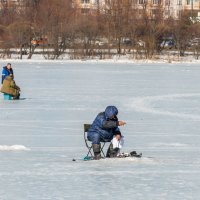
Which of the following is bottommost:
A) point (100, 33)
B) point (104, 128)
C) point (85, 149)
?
point (85, 149)

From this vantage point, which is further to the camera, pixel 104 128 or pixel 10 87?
pixel 10 87

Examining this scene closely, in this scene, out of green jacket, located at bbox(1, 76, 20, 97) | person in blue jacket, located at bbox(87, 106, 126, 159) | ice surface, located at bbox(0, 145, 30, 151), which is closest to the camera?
person in blue jacket, located at bbox(87, 106, 126, 159)

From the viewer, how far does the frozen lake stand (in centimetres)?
839

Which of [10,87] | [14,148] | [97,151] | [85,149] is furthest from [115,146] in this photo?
[10,87]

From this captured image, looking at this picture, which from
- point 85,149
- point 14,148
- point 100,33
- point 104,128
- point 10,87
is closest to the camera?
point 104,128

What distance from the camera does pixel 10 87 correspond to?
19.6 meters

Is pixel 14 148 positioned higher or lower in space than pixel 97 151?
lower

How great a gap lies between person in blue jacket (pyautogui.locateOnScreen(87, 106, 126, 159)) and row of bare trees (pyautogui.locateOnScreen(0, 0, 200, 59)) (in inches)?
1385

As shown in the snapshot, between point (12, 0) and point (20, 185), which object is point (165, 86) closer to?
point (20, 185)

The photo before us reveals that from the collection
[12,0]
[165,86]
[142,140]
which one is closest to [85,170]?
[142,140]

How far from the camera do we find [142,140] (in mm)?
12227

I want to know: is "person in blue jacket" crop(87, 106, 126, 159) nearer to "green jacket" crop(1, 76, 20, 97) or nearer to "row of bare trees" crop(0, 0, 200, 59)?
"green jacket" crop(1, 76, 20, 97)

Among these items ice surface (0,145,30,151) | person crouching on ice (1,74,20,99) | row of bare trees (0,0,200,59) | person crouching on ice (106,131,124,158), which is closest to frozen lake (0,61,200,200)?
ice surface (0,145,30,151)

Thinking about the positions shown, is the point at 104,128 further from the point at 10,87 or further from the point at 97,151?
the point at 10,87
